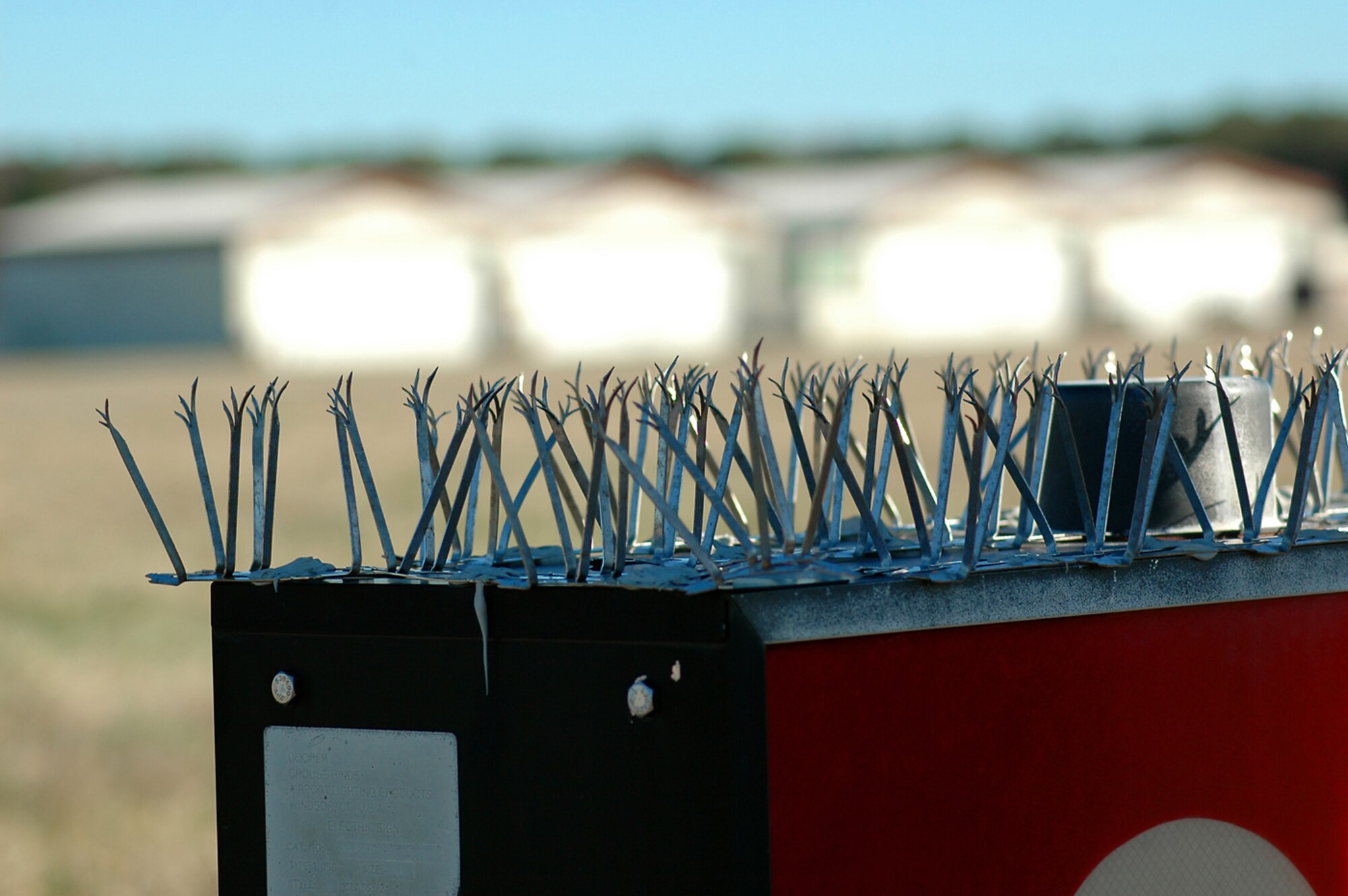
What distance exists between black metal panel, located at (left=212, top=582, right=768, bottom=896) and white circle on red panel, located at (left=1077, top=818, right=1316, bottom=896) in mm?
571

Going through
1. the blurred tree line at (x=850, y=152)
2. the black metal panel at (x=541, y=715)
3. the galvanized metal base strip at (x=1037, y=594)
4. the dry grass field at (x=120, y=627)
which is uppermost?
the blurred tree line at (x=850, y=152)

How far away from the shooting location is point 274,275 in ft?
142

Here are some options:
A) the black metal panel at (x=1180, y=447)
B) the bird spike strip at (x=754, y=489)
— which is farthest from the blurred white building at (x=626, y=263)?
the bird spike strip at (x=754, y=489)

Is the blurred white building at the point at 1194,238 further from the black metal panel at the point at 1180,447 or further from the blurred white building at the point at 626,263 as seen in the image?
the black metal panel at the point at 1180,447

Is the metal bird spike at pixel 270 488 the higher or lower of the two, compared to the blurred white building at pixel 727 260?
lower

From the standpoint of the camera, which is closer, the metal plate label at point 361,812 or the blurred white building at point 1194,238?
the metal plate label at point 361,812

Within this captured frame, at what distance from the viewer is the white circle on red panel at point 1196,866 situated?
204 cm

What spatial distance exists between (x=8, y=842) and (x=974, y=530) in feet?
15.3

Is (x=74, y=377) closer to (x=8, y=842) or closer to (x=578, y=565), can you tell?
(x=8, y=842)

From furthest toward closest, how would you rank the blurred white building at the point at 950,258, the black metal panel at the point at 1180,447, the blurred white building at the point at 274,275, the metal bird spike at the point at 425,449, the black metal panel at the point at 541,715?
the blurred white building at the point at 950,258 → the blurred white building at the point at 274,275 → the black metal panel at the point at 1180,447 → the metal bird spike at the point at 425,449 → the black metal panel at the point at 541,715

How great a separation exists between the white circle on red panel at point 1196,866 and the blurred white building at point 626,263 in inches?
1564

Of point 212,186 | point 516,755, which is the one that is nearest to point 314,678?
point 516,755

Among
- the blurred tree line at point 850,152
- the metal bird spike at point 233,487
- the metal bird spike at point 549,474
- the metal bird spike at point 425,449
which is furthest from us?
the blurred tree line at point 850,152

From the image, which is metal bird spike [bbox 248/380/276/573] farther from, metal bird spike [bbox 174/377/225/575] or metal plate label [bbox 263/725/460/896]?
metal plate label [bbox 263/725/460/896]
